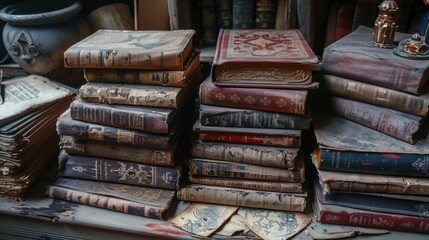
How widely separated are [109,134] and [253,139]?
0.31m

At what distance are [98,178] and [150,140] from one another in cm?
18

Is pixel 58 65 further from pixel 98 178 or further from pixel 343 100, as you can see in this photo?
pixel 343 100

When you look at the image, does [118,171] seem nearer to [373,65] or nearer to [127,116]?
[127,116]

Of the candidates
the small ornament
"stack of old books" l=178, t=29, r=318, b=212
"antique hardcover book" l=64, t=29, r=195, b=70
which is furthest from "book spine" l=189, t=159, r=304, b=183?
the small ornament

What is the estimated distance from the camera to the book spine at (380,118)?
82 centimetres

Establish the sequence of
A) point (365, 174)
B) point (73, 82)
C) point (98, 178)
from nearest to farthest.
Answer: point (365, 174) → point (98, 178) → point (73, 82)

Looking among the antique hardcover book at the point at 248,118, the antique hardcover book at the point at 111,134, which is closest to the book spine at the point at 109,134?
the antique hardcover book at the point at 111,134

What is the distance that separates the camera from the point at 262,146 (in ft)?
2.92

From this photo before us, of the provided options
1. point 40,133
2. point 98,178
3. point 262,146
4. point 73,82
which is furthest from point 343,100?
point 73,82

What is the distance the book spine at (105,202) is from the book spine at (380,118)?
1.52ft

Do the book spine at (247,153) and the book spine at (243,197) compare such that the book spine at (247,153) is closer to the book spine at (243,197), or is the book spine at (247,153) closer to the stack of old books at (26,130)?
the book spine at (243,197)

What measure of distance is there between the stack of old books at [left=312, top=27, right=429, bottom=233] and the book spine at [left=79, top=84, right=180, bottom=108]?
323mm

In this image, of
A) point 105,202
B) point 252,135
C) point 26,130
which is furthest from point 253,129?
point 26,130

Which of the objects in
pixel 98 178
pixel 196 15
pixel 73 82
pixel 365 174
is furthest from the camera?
pixel 73 82
